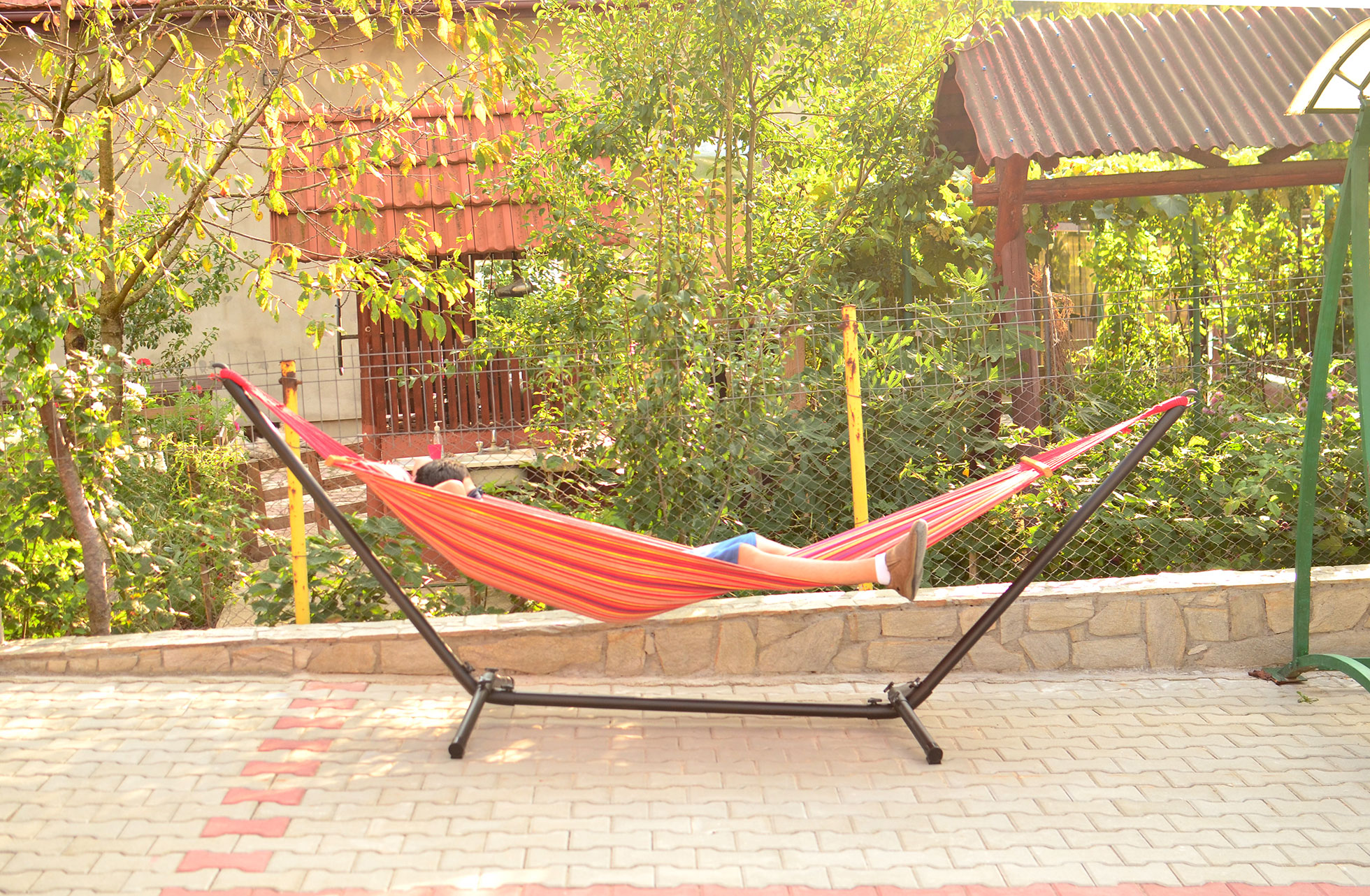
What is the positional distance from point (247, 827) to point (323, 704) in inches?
36.7

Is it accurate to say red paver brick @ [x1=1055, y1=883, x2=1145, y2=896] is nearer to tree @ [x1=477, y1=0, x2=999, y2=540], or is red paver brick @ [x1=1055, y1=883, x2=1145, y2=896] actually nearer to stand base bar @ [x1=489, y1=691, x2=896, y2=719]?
stand base bar @ [x1=489, y1=691, x2=896, y2=719]

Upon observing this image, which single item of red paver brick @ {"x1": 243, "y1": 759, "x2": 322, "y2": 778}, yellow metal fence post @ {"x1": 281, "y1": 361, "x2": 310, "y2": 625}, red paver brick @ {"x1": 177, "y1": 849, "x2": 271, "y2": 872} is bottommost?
red paver brick @ {"x1": 177, "y1": 849, "x2": 271, "y2": 872}

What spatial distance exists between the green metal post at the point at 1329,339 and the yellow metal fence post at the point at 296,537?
3854 mm

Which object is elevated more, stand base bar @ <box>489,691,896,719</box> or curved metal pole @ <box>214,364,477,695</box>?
curved metal pole @ <box>214,364,477,695</box>

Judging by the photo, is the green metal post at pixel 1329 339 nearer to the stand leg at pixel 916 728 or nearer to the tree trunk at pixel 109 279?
the stand leg at pixel 916 728

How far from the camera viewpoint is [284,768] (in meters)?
3.28

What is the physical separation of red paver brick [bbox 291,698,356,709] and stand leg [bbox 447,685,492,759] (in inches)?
21.0

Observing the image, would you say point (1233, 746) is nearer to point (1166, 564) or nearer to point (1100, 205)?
point (1166, 564)

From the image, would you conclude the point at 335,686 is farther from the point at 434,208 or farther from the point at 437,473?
the point at 434,208

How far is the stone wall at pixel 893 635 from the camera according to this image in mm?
4133

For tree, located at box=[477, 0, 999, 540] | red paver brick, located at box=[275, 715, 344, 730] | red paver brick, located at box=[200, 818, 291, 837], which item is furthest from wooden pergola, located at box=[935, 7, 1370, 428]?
red paver brick, located at box=[200, 818, 291, 837]

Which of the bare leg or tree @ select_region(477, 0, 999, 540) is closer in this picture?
the bare leg

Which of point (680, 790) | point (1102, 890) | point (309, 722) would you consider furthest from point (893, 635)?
point (309, 722)

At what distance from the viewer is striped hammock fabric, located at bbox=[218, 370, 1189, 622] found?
10.7 ft
